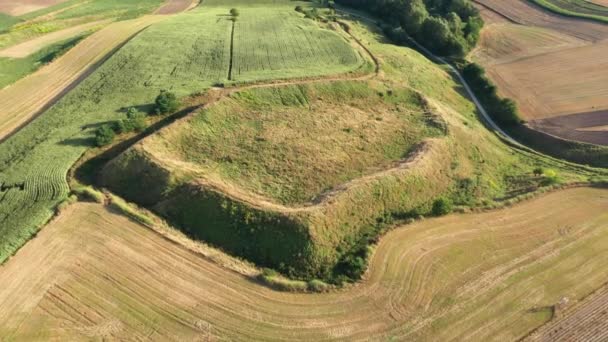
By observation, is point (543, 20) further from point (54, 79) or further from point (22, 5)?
point (22, 5)

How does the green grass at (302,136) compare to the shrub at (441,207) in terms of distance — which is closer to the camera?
the shrub at (441,207)

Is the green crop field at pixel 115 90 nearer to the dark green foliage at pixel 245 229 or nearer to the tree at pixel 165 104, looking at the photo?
the tree at pixel 165 104

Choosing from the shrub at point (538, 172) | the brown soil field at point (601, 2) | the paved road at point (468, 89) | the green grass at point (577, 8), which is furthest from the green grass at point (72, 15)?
the brown soil field at point (601, 2)

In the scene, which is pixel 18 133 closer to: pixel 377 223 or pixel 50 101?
pixel 50 101

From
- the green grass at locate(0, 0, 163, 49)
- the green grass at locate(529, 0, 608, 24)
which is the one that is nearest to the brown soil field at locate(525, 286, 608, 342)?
the green grass at locate(529, 0, 608, 24)

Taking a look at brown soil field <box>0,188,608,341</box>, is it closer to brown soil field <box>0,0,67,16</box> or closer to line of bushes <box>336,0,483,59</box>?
line of bushes <box>336,0,483,59</box>

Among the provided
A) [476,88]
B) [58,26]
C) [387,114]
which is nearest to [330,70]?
[387,114]

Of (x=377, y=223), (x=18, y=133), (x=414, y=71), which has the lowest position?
(x=377, y=223)
